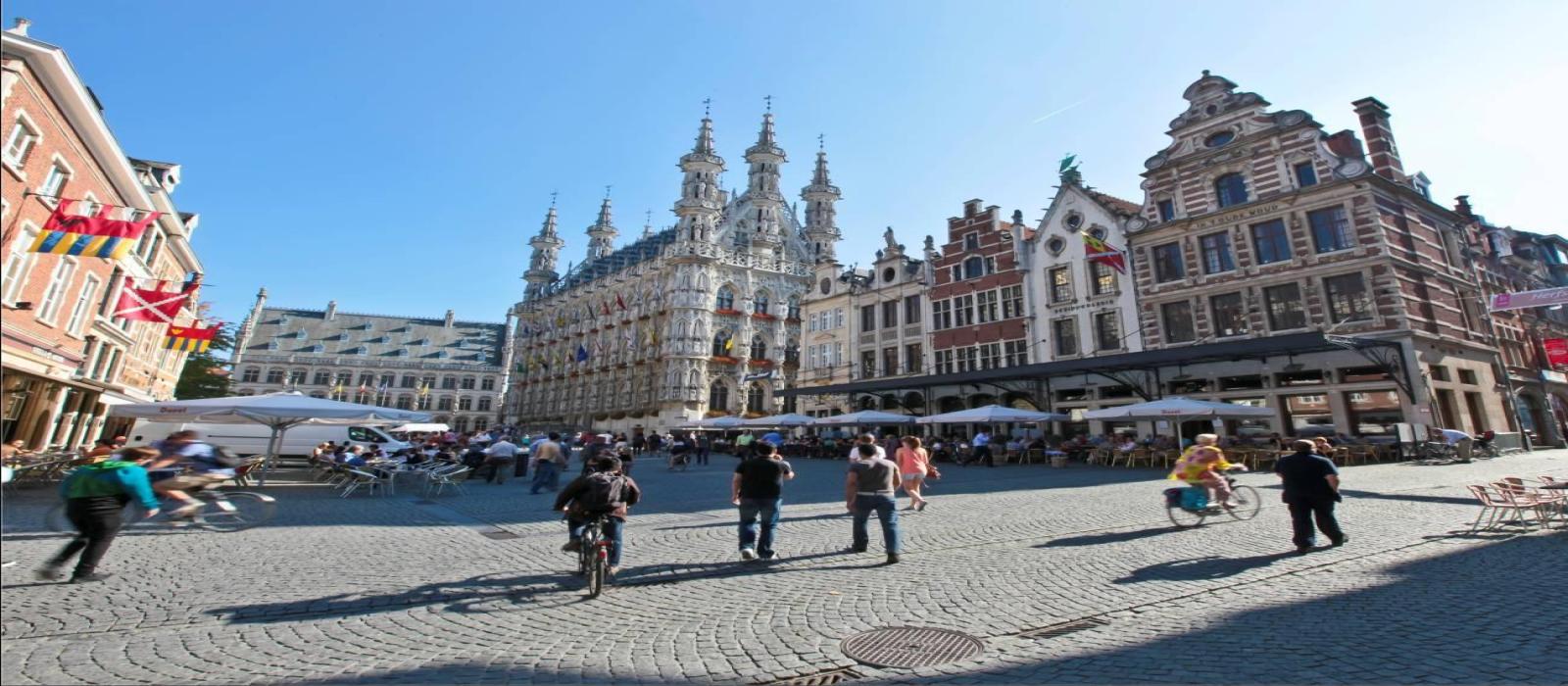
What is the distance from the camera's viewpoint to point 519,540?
8.70 metres

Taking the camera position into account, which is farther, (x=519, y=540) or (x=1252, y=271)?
(x=1252, y=271)

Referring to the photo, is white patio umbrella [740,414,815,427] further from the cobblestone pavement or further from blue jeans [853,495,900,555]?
blue jeans [853,495,900,555]

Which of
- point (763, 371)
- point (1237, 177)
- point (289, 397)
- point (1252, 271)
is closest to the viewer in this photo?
point (289, 397)

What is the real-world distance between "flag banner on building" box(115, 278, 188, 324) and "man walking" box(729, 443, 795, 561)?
9585 mm

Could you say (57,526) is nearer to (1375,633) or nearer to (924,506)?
(1375,633)

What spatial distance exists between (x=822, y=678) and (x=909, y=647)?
0.83 meters

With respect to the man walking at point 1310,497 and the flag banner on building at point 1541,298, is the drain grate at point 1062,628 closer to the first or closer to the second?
the man walking at point 1310,497

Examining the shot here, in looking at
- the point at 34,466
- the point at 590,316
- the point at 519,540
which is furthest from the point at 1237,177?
the point at 590,316

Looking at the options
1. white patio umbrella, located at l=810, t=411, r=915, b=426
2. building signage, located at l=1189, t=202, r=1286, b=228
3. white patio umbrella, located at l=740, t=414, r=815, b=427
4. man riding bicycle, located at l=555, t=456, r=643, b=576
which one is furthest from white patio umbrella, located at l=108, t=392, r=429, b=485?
building signage, located at l=1189, t=202, r=1286, b=228

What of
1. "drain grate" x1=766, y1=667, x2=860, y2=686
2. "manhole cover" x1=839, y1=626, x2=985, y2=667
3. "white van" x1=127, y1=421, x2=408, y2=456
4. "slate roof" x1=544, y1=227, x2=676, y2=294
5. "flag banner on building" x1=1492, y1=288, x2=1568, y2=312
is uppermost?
"slate roof" x1=544, y1=227, x2=676, y2=294

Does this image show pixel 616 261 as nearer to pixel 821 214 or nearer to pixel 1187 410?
pixel 821 214

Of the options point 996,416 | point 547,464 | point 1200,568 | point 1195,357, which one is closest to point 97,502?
point 1200,568

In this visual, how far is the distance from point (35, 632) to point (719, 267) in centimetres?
5147

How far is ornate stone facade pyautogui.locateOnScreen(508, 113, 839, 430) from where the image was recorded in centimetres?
5291
